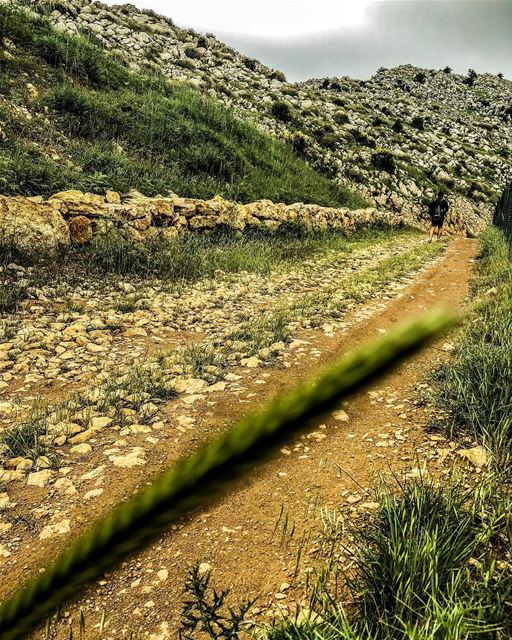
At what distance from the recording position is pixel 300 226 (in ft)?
42.4

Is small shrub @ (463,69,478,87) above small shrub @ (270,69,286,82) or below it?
above

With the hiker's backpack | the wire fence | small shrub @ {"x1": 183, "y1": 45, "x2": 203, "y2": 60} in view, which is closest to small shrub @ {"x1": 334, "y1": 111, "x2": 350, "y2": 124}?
small shrub @ {"x1": 183, "y1": 45, "x2": 203, "y2": 60}

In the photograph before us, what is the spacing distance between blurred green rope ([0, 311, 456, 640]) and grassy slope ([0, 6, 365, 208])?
836 cm

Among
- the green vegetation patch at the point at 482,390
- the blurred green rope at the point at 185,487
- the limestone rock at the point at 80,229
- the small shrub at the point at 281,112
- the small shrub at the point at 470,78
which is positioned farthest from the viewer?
the small shrub at the point at 470,78

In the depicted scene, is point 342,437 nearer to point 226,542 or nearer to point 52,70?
point 226,542

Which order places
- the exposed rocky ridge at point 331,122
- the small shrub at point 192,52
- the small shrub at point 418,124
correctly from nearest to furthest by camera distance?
the exposed rocky ridge at point 331,122, the small shrub at point 192,52, the small shrub at point 418,124

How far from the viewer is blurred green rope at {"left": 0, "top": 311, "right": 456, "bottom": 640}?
48 cm

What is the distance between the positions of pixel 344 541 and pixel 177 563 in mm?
823

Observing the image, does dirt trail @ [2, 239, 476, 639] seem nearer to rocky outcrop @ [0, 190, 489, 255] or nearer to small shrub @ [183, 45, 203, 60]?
rocky outcrop @ [0, 190, 489, 255]

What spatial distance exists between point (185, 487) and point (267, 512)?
2.03 meters

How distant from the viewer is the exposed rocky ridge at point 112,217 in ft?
22.2

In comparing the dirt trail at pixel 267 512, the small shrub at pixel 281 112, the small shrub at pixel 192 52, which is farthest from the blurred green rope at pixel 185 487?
the small shrub at pixel 192 52

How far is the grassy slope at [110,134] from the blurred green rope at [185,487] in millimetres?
8358

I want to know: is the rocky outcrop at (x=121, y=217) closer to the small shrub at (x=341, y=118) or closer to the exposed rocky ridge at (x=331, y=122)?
the exposed rocky ridge at (x=331, y=122)
